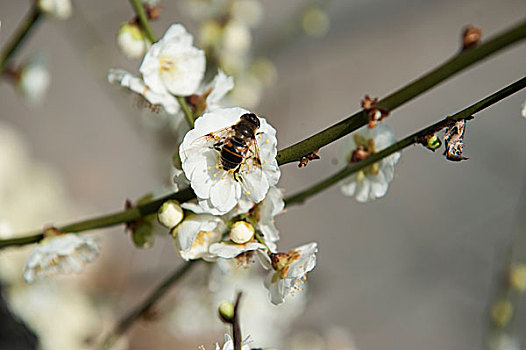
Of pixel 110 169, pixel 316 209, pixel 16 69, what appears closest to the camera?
pixel 16 69

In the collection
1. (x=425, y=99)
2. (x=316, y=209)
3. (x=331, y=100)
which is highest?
(x=331, y=100)

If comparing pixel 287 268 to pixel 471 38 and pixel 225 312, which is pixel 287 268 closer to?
pixel 225 312

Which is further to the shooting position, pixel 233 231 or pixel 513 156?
pixel 513 156

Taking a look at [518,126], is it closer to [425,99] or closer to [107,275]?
[425,99]

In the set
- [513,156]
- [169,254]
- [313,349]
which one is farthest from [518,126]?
[169,254]

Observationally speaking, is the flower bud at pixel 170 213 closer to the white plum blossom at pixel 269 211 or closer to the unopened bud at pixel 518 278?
the white plum blossom at pixel 269 211

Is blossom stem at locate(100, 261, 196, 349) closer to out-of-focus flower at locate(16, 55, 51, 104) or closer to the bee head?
the bee head

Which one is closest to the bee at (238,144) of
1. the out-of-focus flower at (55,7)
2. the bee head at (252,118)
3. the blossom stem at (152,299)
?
the bee head at (252,118)
